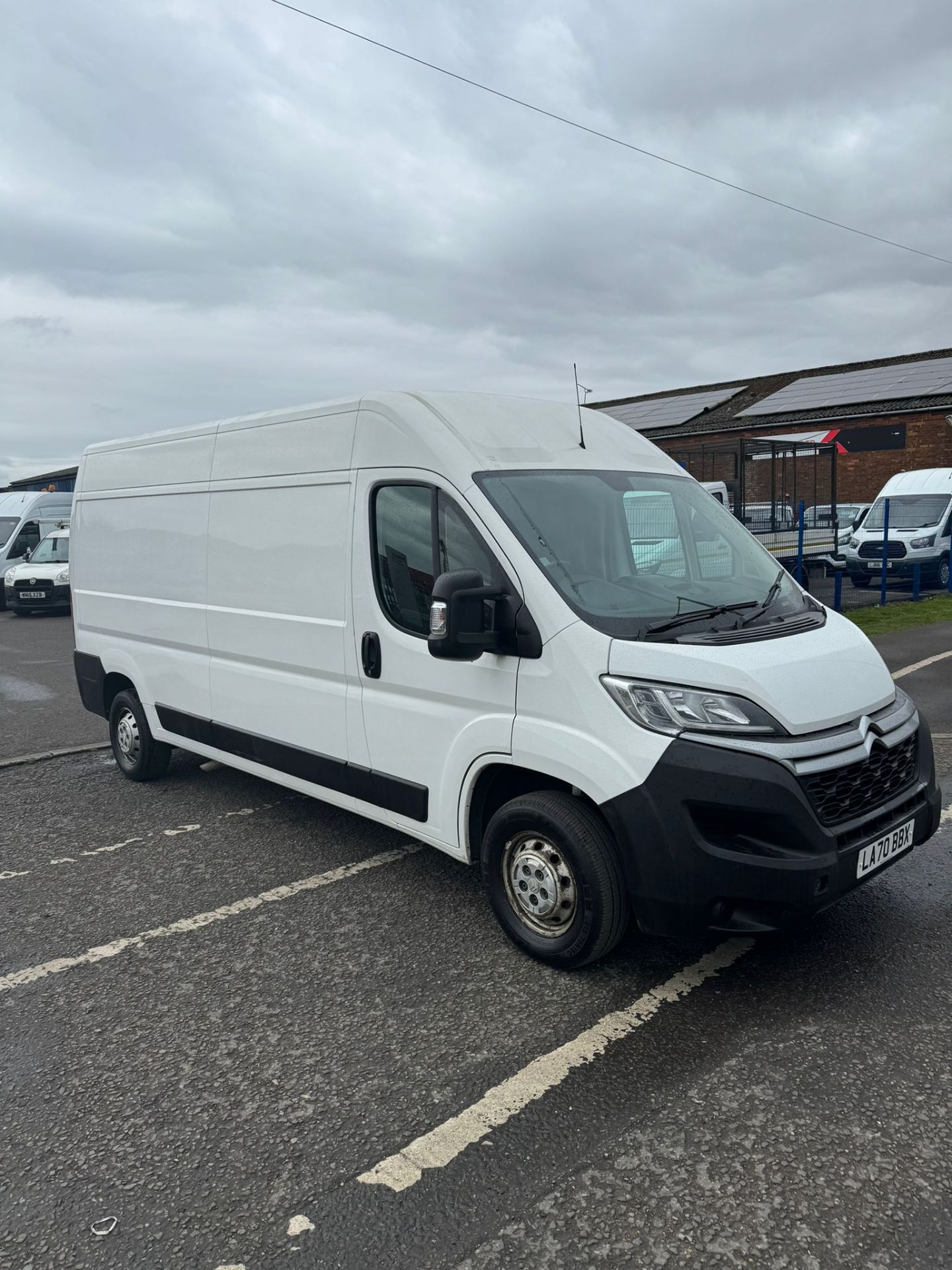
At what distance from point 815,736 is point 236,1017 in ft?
7.54

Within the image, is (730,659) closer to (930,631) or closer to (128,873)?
(128,873)

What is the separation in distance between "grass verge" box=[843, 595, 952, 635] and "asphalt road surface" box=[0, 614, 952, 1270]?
990cm

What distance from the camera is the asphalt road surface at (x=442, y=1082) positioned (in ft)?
7.88

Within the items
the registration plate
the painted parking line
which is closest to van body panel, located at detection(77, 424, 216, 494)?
the painted parking line

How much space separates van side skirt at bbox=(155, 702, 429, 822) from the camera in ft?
14.0

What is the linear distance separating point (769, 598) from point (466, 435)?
4.81ft

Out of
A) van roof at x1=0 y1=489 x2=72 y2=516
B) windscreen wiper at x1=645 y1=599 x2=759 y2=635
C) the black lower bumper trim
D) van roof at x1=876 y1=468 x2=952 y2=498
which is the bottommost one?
the black lower bumper trim

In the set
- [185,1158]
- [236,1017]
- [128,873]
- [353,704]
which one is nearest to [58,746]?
[128,873]

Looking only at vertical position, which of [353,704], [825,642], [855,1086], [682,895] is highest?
[825,642]

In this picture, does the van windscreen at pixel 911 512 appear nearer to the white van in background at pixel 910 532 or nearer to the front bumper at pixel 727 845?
the white van in background at pixel 910 532

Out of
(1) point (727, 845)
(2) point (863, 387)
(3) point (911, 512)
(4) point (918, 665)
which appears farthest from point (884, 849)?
(2) point (863, 387)

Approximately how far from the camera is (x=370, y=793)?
447 cm

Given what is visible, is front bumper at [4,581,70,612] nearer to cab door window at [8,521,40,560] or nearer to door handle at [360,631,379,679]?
cab door window at [8,521,40,560]

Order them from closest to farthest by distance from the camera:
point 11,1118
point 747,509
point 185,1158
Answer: point 185,1158 < point 11,1118 < point 747,509
